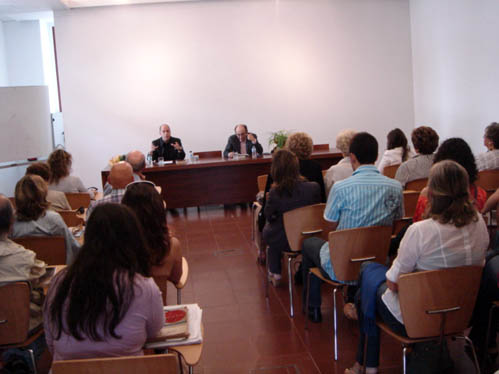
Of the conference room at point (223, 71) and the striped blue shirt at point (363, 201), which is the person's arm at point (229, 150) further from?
the striped blue shirt at point (363, 201)

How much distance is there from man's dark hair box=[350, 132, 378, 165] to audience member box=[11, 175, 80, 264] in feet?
5.98

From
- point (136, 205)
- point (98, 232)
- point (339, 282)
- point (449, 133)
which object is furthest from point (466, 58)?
point (98, 232)

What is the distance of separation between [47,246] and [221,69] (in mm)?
7073

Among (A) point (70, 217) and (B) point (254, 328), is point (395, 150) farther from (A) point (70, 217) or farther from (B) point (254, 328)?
(A) point (70, 217)

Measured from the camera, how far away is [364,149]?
10.4 ft

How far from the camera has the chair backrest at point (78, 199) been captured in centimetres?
476

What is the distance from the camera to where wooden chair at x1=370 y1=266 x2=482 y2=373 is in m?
2.18

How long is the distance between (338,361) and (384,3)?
334 inches

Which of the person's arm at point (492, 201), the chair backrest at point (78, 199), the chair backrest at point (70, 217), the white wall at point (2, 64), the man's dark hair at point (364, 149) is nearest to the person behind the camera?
the man's dark hair at point (364, 149)

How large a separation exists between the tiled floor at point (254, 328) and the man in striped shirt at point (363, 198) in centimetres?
51

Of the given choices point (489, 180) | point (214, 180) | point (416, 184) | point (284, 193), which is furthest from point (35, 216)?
point (214, 180)

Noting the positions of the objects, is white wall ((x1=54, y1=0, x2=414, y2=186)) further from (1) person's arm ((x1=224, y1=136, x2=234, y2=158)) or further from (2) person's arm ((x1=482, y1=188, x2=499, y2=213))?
(2) person's arm ((x1=482, y1=188, x2=499, y2=213))

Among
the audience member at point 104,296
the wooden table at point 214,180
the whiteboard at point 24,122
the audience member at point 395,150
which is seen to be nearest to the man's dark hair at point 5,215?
the audience member at point 104,296

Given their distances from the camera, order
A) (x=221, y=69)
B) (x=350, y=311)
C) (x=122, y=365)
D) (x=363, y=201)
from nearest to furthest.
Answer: (x=122, y=365) → (x=363, y=201) → (x=350, y=311) → (x=221, y=69)
